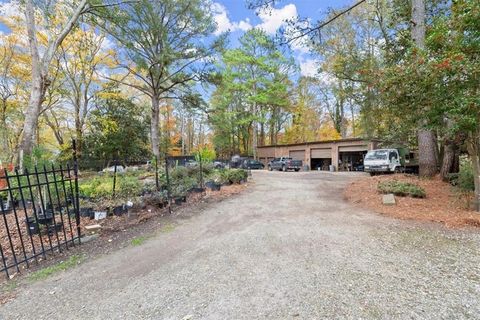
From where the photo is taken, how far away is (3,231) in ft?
16.7

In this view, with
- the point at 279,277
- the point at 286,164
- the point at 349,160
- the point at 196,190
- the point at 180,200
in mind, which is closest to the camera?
the point at 279,277

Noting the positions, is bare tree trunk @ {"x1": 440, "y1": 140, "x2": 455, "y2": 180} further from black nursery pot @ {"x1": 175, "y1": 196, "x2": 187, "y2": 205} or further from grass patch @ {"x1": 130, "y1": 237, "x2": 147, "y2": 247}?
grass patch @ {"x1": 130, "y1": 237, "x2": 147, "y2": 247}

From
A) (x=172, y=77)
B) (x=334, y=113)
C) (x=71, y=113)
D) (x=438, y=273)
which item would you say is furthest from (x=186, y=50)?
(x=334, y=113)

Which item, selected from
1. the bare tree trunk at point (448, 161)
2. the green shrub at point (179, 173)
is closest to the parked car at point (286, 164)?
the bare tree trunk at point (448, 161)

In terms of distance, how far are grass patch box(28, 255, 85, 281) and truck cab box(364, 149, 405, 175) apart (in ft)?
48.3

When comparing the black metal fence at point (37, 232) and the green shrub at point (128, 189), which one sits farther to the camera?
the green shrub at point (128, 189)

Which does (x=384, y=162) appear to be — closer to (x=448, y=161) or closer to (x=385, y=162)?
(x=385, y=162)

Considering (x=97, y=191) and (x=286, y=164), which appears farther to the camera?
(x=286, y=164)

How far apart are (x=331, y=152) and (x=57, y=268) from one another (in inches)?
833

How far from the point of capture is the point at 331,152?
69.5ft

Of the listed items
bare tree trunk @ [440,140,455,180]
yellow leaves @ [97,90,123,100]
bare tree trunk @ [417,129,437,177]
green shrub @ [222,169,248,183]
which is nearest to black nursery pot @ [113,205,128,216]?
green shrub @ [222,169,248,183]

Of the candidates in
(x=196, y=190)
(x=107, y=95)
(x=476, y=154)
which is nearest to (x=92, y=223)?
(x=196, y=190)

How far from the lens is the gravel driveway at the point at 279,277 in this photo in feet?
7.14

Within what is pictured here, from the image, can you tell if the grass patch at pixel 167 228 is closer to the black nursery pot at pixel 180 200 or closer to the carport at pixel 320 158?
the black nursery pot at pixel 180 200
